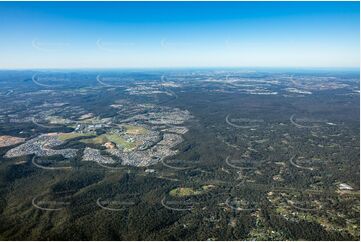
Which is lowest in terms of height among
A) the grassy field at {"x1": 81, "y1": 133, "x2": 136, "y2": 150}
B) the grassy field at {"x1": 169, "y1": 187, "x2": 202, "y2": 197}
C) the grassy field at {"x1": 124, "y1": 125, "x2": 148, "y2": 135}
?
the grassy field at {"x1": 124, "y1": 125, "x2": 148, "y2": 135}

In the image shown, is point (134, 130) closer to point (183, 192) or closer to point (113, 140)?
point (113, 140)

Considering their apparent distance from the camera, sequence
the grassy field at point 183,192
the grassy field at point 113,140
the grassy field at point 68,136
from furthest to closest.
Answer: the grassy field at point 68,136, the grassy field at point 113,140, the grassy field at point 183,192

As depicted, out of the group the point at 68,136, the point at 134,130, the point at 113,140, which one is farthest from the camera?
the point at 134,130

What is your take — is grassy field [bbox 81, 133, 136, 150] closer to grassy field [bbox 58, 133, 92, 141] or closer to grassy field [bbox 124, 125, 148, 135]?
grassy field [bbox 58, 133, 92, 141]

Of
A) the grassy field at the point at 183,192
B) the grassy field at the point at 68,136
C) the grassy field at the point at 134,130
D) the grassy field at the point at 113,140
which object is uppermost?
the grassy field at the point at 183,192

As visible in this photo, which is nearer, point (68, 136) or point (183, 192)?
point (183, 192)

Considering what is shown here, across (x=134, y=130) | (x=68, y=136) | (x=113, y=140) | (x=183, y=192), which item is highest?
(x=183, y=192)

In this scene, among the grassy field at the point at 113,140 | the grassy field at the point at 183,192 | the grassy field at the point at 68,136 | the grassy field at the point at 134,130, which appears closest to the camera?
the grassy field at the point at 183,192

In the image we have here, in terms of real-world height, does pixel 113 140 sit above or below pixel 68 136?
above

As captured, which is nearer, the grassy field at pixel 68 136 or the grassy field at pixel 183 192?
the grassy field at pixel 183 192

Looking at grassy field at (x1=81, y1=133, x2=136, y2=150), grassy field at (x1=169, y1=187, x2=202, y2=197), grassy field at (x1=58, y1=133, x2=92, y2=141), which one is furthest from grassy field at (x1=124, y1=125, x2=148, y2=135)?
grassy field at (x1=169, y1=187, x2=202, y2=197)

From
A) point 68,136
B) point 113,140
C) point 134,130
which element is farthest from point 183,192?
point 68,136

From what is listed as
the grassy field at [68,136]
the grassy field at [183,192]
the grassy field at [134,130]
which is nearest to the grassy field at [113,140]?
the grassy field at [68,136]

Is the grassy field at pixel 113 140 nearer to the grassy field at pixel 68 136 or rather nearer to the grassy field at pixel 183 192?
the grassy field at pixel 68 136
